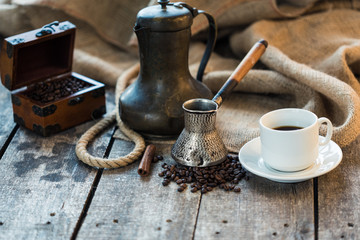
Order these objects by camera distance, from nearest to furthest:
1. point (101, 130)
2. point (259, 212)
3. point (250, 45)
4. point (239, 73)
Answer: point (259, 212), point (239, 73), point (101, 130), point (250, 45)

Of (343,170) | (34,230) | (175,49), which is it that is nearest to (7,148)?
(34,230)

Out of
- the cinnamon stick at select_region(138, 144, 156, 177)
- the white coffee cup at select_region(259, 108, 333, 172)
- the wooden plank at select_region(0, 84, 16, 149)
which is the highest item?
the white coffee cup at select_region(259, 108, 333, 172)

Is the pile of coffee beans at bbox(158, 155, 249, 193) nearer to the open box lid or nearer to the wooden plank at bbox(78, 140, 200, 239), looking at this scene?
the wooden plank at bbox(78, 140, 200, 239)

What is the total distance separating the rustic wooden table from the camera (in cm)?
125

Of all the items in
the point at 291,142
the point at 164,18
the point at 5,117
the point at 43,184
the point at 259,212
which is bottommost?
the point at 5,117

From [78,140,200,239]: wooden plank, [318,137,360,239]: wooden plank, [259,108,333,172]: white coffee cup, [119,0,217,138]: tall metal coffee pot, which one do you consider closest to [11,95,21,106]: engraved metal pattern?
[119,0,217,138]: tall metal coffee pot

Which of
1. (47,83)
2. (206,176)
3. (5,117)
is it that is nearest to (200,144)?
(206,176)

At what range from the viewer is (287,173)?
4.56 feet

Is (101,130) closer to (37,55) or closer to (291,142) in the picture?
(37,55)

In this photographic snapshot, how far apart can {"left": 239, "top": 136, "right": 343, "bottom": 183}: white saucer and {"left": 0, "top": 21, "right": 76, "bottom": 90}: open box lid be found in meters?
0.76

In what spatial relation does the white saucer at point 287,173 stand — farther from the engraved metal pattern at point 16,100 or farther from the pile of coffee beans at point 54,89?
the engraved metal pattern at point 16,100

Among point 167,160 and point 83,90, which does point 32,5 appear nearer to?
point 83,90

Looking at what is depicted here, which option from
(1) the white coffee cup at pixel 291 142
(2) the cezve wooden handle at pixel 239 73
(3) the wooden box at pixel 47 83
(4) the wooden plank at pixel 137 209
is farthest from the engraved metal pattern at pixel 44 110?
(1) the white coffee cup at pixel 291 142

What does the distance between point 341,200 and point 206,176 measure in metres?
0.36
